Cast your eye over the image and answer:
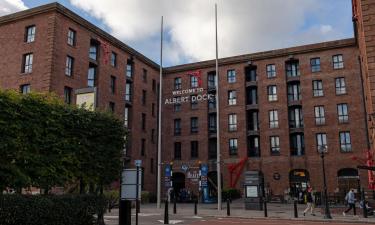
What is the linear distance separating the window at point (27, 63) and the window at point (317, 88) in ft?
100

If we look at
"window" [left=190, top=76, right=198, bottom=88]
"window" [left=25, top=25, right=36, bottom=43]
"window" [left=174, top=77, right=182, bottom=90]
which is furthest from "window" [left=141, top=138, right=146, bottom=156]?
"window" [left=25, top=25, right=36, bottom=43]

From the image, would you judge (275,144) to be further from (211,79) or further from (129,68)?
(129,68)

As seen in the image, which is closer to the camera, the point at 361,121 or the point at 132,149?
the point at 361,121

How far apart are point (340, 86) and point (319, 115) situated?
400 cm

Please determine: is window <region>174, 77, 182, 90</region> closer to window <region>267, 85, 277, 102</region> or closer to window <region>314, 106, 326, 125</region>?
window <region>267, 85, 277, 102</region>

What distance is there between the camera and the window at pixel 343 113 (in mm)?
43881

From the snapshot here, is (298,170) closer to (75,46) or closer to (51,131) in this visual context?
(75,46)

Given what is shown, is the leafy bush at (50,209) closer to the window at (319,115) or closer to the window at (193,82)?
the window at (319,115)

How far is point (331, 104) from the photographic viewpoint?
44.8 metres

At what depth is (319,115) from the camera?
45250 mm

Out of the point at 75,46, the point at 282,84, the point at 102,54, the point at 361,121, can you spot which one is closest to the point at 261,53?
the point at 282,84

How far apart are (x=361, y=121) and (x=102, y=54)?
93.8ft

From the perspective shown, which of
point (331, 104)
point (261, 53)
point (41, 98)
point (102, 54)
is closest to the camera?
point (41, 98)

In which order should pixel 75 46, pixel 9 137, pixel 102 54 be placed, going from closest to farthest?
pixel 9 137 < pixel 75 46 < pixel 102 54
